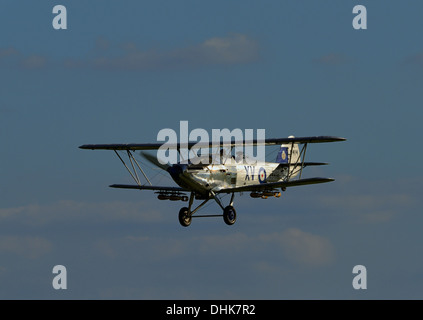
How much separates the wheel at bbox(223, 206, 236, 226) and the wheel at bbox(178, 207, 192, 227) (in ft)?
5.41

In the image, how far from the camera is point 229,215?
40.2m

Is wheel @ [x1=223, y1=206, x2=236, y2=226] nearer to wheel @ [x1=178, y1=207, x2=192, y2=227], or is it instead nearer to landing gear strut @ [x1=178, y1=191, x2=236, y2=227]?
landing gear strut @ [x1=178, y1=191, x2=236, y2=227]

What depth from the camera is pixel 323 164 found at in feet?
142

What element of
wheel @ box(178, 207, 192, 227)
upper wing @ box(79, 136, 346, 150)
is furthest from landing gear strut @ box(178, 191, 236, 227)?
upper wing @ box(79, 136, 346, 150)

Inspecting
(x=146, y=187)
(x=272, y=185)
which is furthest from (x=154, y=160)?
(x=272, y=185)

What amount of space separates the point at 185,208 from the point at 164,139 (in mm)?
3220

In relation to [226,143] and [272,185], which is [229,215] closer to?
[272,185]

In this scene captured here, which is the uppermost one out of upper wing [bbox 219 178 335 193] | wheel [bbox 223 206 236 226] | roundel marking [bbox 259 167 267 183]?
roundel marking [bbox 259 167 267 183]

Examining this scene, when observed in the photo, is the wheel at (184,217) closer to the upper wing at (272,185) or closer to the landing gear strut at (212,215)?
the landing gear strut at (212,215)

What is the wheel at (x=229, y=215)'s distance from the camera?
40.1m

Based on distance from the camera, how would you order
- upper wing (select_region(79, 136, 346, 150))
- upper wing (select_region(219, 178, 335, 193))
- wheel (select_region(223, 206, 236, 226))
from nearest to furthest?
upper wing (select_region(219, 178, 335, 193))
upper wing (select_region(79, 136, 346, 150))
wheel (select_region(223, 206, 236, 226))

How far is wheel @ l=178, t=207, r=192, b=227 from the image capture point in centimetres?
4044

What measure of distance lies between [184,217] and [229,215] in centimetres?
201
